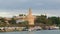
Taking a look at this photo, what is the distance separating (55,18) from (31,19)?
25.6ft

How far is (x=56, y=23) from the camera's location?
99.3m

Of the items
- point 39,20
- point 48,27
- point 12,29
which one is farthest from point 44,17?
point 12,29

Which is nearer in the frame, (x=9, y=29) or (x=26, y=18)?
(x=9, y=29)

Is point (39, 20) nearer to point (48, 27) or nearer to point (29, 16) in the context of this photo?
point (29, 16)

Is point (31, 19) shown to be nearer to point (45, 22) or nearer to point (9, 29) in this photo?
point (45, 22)

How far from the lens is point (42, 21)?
97.4 metres

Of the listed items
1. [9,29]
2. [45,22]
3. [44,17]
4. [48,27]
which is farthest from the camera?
[44,17]

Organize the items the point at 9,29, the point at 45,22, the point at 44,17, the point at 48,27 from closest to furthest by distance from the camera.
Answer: the point at 9,29
the point at 48,27
the point at 45,22
the point at 44,17

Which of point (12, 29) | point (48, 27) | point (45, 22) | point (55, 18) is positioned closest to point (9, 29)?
point (12, 29)

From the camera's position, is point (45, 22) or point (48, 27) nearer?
point (48, 27)

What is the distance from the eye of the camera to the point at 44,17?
102500mm

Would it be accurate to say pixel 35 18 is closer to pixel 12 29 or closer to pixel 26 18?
pixel 26 18

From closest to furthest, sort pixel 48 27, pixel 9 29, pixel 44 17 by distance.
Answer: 1. pixel 9 29
2. pixel 48 27
3. pixel 44 17

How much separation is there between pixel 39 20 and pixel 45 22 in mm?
5364
